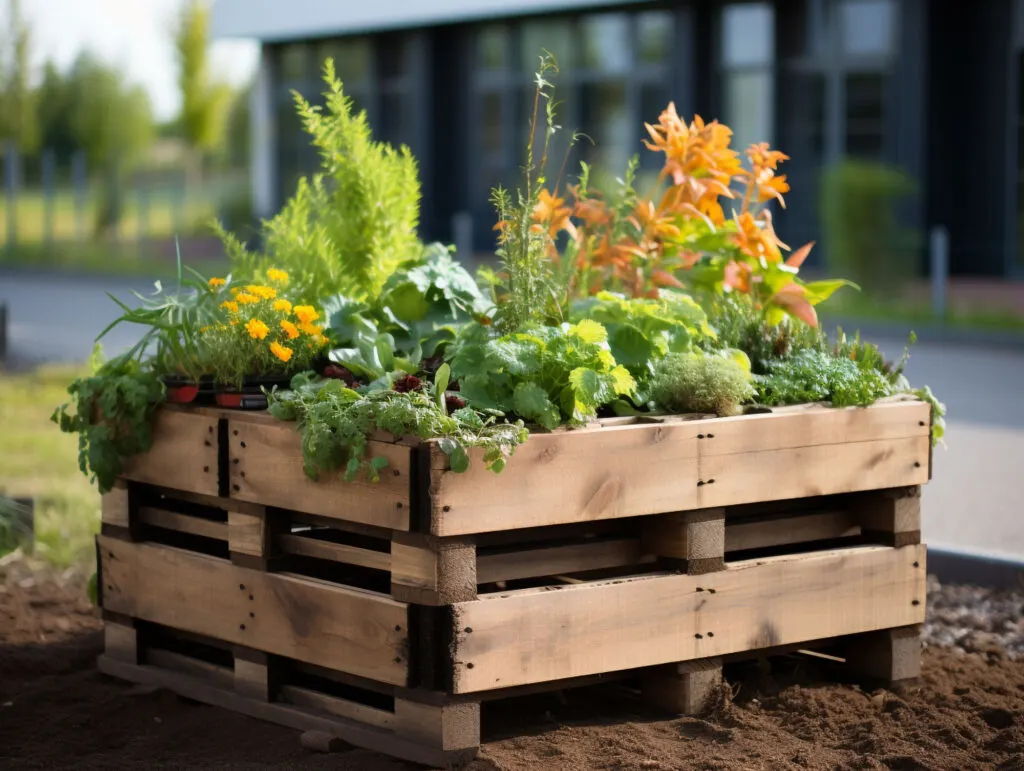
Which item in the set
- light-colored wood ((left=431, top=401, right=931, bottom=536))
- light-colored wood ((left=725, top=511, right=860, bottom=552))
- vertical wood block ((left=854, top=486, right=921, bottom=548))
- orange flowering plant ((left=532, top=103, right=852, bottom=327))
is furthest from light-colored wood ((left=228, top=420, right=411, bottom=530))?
vertical wood block ((left=854, top=486, right=921, bottom=548))

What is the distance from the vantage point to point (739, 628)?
3.85 meters

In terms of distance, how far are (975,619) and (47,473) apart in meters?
4.63

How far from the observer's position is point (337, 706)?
3.71 metres

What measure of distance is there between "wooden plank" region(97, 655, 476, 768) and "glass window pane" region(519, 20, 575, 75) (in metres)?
19.6

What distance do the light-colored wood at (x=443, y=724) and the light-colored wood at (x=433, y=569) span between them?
10.0 inches

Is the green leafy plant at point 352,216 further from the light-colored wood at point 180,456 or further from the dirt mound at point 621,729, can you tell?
the dirt mound at point 621,729

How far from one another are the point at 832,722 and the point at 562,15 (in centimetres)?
2036

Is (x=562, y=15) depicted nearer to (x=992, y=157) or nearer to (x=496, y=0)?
(x=496, y=0)

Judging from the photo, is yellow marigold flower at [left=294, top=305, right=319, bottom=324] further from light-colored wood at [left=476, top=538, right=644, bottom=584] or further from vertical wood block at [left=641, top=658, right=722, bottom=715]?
vertical wood block at [left=641, top=658, right=722, bottom=715]

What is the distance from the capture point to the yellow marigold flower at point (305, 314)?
390 centimetres

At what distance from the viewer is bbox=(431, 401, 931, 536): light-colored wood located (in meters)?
3.41

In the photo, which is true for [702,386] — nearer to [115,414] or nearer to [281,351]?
[281,351]

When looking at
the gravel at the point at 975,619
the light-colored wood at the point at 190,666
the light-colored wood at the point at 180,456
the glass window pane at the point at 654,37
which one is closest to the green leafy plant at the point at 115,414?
the light-colored wood at the point at 180,456

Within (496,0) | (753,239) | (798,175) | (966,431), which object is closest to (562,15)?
(496,0)
